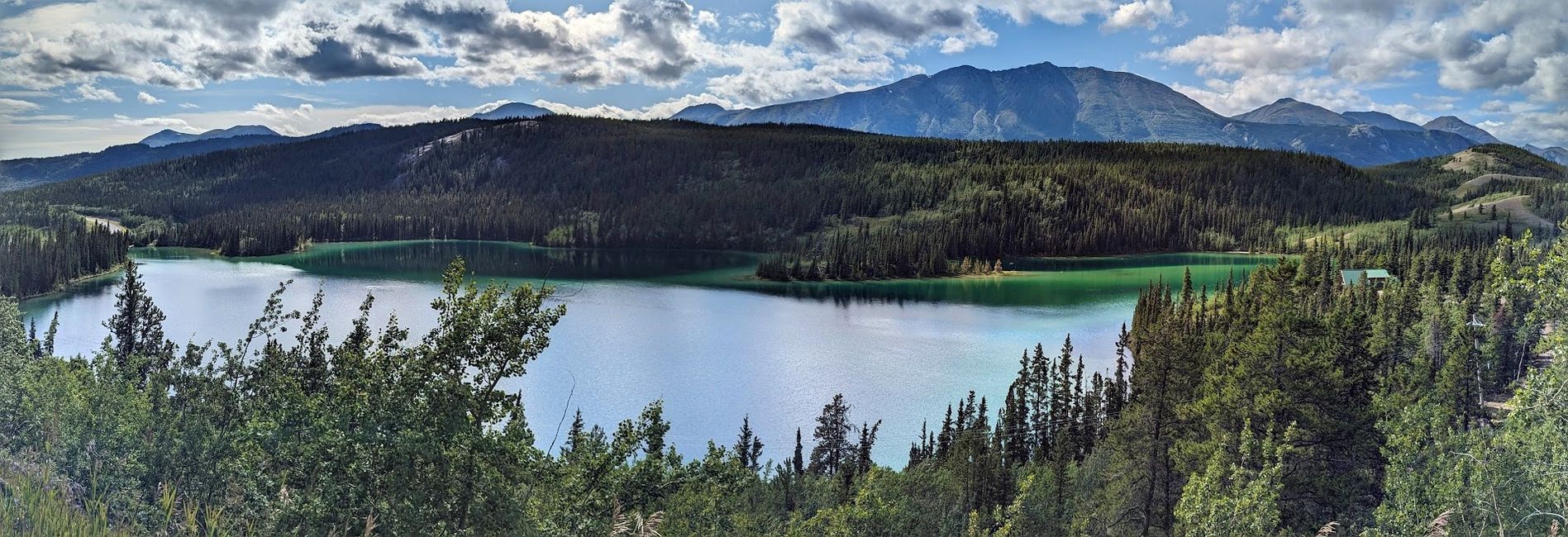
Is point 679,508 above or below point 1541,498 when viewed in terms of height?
below

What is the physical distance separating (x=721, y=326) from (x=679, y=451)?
37.9m

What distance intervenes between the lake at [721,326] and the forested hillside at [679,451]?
6.44 meters

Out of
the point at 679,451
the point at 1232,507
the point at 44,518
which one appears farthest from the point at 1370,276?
the point at 44,518

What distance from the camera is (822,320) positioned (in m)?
84.8

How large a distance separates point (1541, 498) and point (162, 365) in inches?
1079

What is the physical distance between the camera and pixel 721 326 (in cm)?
7919

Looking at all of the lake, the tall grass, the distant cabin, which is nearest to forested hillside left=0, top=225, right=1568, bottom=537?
the tall grass

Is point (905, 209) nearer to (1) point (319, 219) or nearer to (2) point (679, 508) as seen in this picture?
(1) point (319, 219)

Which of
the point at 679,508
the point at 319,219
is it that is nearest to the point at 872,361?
the point at 679,508

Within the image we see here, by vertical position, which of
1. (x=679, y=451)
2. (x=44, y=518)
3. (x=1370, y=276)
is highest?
(x=44, y=518)

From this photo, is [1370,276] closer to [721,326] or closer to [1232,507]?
[721,326]

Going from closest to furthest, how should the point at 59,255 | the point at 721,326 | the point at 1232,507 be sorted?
1. the point at 1232,507
2. the point at 721,326
3. the point at 59,255

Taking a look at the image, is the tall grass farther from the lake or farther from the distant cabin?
the distant cabin

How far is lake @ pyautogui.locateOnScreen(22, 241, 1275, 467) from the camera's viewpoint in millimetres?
50250
